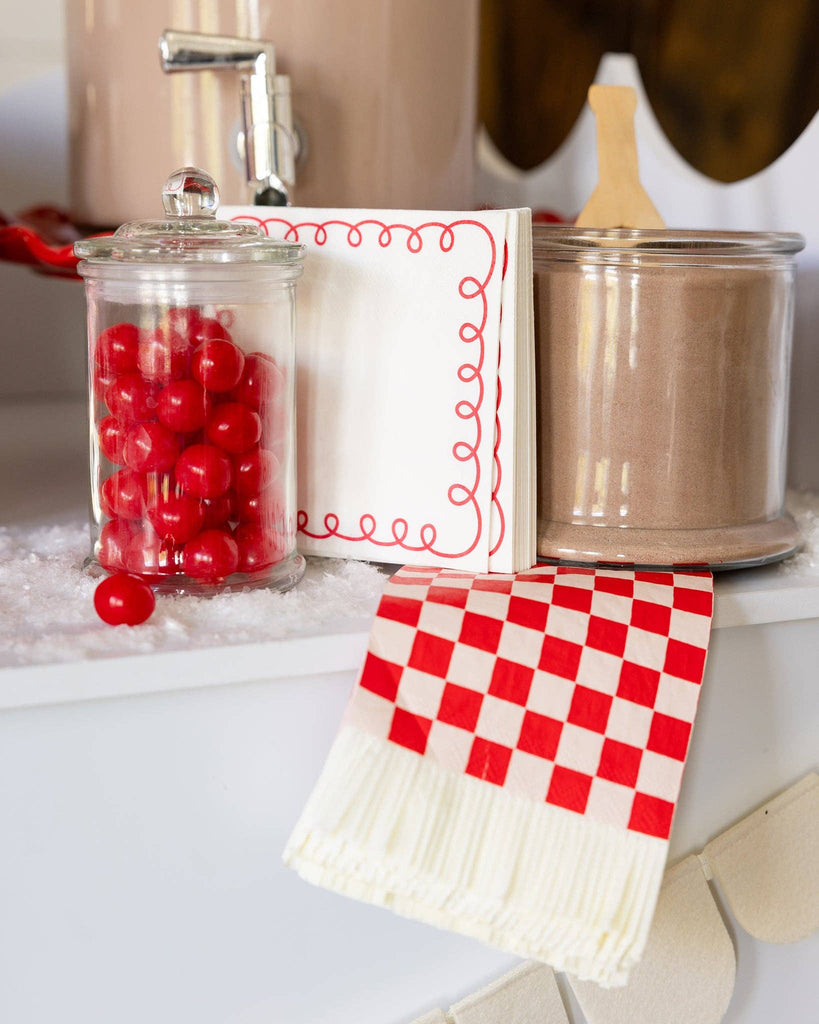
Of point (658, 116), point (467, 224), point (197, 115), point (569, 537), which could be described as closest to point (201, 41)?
point (197, 115)

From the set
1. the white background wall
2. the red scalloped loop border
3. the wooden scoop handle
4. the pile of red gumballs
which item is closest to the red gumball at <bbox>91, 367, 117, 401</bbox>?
the pile of red gumballs

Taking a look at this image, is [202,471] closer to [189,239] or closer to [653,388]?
[189,239]

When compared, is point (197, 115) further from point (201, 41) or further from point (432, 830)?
point (432, 830)

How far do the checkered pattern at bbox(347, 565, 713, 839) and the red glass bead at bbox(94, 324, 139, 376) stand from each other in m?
0.14

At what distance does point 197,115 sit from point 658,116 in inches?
16.4

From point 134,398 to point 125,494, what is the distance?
40 mm

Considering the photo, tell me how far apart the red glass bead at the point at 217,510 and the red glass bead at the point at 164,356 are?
5 centimetres

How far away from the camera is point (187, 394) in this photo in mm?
419

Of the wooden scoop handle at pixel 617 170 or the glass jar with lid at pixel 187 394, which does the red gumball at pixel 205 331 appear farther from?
the wooden scoop handle at pixel 617 170

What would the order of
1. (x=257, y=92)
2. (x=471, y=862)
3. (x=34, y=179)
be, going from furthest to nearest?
1. (x=34, y=179)
2. (x=257, y=92)
3. (x=471, y=862)

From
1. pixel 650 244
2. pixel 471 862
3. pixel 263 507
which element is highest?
pixel 650 244

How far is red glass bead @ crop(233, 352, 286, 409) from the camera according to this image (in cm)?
44

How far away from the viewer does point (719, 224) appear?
0.74 metres

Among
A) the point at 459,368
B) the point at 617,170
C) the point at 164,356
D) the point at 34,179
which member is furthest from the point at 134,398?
the point at 34,179
